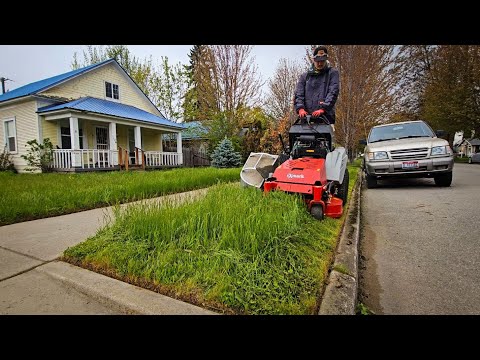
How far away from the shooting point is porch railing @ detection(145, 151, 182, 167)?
1677 cm

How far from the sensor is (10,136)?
15.2 metres

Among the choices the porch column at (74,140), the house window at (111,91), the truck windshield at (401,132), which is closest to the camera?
the truck windshield at (401,132)

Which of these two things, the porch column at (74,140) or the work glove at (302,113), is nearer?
the work glove at (302,113)

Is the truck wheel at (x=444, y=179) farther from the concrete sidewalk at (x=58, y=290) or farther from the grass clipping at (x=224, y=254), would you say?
the concrete sidewalk at (x=58, y=290)

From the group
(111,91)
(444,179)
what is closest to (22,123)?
(111,91)

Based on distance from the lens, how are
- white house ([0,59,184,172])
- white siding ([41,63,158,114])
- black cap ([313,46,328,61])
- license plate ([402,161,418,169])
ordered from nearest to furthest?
black cap ([313,46,328,61])
license plate ([402,161,418,169])
white house ([0,59,184,172])
white siding ([41,63,158,114])

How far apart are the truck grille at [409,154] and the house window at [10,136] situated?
19.4 m

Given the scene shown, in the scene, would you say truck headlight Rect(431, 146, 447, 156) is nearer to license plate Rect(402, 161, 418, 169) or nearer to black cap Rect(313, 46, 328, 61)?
license plate Rect(402, 161, 418, 169)

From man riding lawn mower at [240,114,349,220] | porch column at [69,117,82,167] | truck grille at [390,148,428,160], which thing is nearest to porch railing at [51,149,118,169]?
porch column at [69,117,82,167]

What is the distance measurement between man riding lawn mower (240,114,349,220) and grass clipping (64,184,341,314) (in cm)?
34

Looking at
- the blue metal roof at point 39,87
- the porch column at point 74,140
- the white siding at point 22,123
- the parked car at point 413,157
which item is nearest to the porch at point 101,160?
the porch column at point 74,140

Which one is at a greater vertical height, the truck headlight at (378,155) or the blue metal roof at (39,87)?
the blue metal roof at (39,87)

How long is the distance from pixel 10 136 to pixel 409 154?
2059 cm

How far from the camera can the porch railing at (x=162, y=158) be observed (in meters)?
16.8
